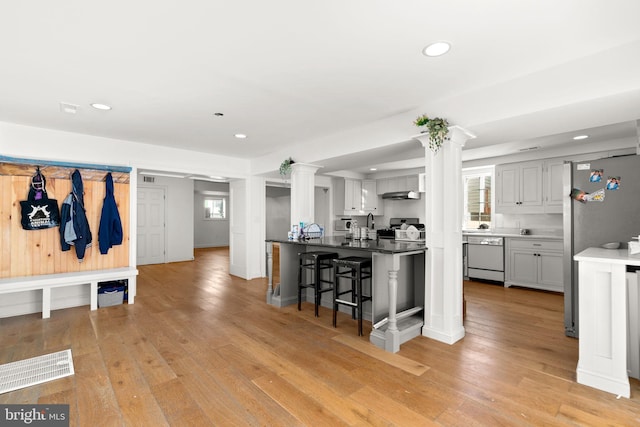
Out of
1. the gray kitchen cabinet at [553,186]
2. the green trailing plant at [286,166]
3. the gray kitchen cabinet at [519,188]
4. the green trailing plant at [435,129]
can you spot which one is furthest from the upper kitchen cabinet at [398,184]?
the green trailing plant at [435,129]

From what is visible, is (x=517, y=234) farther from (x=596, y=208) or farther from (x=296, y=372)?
(x=296, y=372)

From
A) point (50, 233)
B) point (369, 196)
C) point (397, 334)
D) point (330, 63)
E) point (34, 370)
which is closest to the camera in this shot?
point (330, 63)

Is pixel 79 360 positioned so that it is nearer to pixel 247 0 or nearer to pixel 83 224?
pixel 83 224

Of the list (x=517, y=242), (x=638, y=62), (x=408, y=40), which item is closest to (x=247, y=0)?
(x=408, y=40)

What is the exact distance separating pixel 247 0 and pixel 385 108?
6.45 ft

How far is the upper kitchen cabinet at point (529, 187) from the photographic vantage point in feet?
16.8

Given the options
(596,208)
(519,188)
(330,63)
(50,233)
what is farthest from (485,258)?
(50,233)

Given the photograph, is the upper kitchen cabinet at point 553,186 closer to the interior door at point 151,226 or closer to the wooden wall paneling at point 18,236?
the wooden wall paneling at point 18,236

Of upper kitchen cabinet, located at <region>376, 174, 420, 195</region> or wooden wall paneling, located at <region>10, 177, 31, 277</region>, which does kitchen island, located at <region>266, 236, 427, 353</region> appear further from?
upper kitchen cabinet, located at <region>376, 174, 420, 195</region>

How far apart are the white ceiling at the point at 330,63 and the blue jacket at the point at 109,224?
3.74 feet

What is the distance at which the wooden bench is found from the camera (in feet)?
12.2

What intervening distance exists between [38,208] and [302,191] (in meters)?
3.47

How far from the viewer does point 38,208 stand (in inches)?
160

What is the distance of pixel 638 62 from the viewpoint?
2105 millimetres
